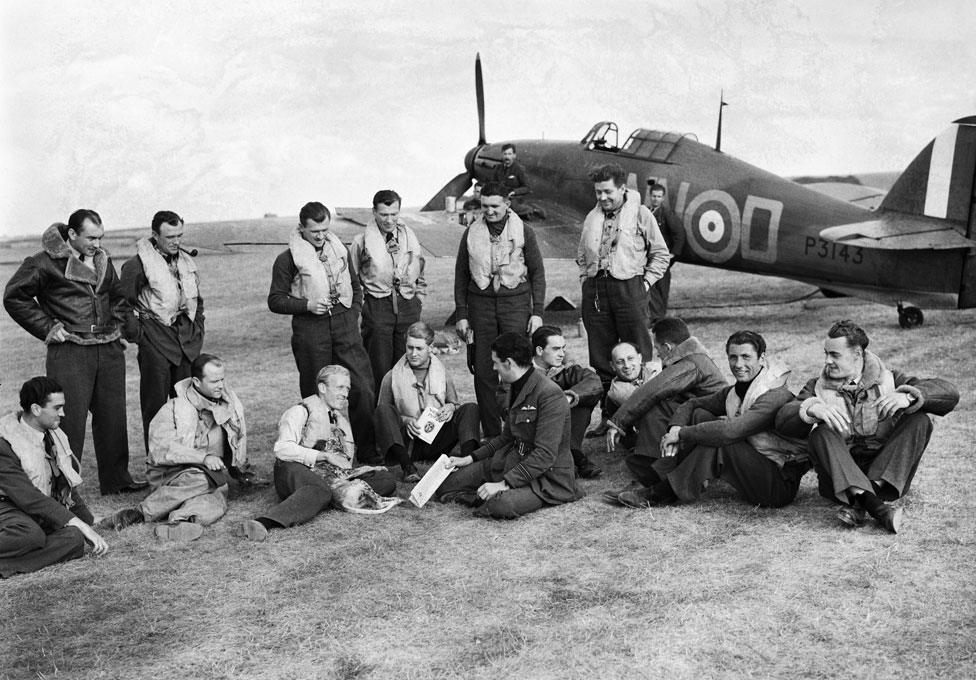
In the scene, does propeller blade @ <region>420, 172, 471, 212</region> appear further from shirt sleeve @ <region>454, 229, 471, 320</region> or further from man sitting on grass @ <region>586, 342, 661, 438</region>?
man sitting on grass @ <region>586, 342, 661, 438</region>

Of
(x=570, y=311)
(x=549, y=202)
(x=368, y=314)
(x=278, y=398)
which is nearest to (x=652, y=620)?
(x=368, y=314)

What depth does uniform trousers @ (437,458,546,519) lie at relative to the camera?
4.79 m

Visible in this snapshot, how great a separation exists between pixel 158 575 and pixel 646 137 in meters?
8.37

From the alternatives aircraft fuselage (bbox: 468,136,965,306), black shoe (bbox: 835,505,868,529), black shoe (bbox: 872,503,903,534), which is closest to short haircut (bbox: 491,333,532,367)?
black shoe (bbox: 835,505,868,529)

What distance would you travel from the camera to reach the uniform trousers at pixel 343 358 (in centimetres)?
591

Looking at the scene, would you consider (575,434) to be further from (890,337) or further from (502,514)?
(890,337)

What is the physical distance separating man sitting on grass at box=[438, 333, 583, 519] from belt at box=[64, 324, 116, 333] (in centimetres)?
220

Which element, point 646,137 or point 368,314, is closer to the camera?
point 368,314

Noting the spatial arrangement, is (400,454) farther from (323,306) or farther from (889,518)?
(889,518)

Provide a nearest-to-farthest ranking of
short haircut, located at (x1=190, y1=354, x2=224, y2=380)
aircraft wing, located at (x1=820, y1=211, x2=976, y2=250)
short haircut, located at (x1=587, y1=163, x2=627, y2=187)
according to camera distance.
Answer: short haircut, located at (x1=190, y1=354, x2=224, y2=380) → short haircut, located at (x1=587, y1=163, x2=627, y2=187) → aircraft wing, located at (x1=820, y1=211, x2=976, y2=250)

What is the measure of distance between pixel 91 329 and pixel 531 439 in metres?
2.64

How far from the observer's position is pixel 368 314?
627 centimetres

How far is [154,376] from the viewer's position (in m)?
5.71

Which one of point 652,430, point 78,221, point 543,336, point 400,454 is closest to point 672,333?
point 652,430
